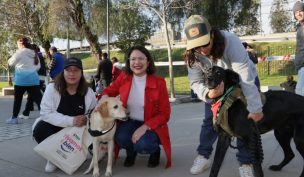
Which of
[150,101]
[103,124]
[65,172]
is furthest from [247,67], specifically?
[65,172]

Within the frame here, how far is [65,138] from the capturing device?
499 cm

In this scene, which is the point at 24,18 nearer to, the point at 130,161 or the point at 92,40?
the point at 92,40

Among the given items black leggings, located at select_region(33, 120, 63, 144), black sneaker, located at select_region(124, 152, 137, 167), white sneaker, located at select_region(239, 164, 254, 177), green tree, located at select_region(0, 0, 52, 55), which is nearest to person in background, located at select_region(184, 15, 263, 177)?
white sneaker, located at select_region(239, 164, 254, 177)

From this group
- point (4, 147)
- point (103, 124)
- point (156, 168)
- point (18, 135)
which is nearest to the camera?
point (103, 124)

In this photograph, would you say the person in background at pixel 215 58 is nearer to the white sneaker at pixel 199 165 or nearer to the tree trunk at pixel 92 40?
the white sneaker at pixel 199 165

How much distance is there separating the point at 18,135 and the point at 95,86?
5754 millimetres

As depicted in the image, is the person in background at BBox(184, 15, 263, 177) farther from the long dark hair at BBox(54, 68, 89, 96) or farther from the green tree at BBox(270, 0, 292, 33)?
the green tree at BBox(270, 0, 292, 33)

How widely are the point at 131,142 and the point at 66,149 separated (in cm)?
75

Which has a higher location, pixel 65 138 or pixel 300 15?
pixel 300 15

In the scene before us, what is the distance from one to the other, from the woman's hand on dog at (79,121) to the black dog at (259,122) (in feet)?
5.76

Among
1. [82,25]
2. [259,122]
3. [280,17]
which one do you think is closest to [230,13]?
[82,25]

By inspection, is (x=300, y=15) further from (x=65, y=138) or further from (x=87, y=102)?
(x=65, y=138)

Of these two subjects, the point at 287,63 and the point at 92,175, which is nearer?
the point at 92,175

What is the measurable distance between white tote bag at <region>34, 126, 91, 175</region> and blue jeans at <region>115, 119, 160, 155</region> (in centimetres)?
40
